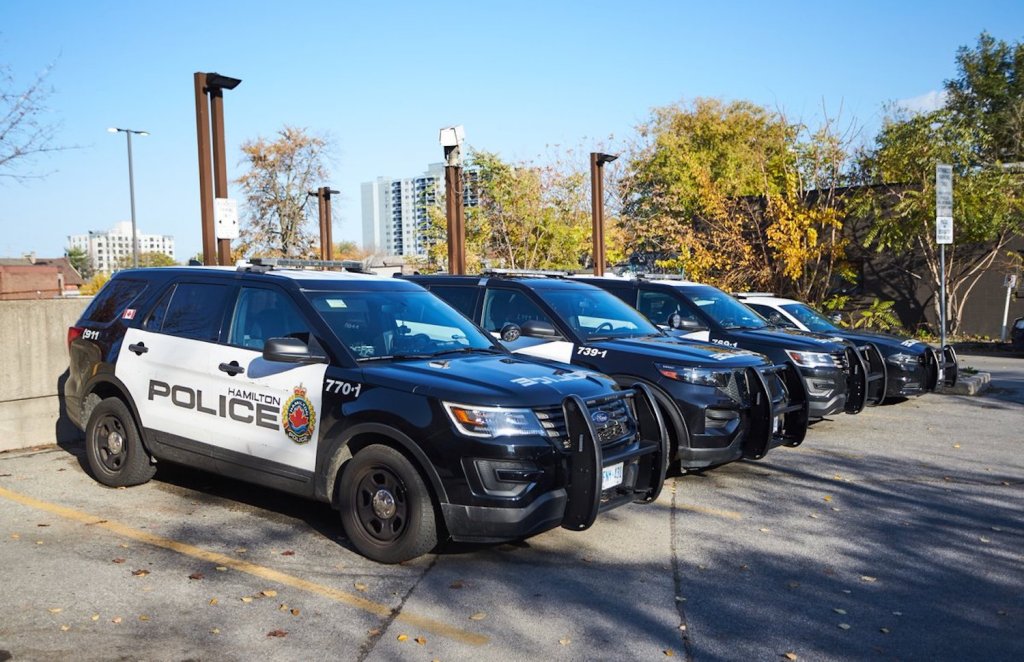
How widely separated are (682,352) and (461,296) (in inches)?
92.2

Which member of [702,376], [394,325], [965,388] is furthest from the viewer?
[965,388]

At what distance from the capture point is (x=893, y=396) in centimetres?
1213

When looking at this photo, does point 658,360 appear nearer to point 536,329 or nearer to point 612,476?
point 536,329

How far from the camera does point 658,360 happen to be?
25.3 ft

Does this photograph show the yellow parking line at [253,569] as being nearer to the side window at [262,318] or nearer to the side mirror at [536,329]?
the side window at [262,318]

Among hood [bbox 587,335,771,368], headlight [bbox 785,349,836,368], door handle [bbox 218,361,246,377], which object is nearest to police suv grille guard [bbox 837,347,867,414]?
headlight [bbox 785,349,836,368]

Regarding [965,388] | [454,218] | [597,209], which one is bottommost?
[965,388]


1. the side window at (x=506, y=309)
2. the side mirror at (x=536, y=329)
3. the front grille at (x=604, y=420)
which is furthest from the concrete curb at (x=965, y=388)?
the front grille at (x=604, y=420)

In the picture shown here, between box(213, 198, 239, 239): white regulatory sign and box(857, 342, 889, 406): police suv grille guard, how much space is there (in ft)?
25.9

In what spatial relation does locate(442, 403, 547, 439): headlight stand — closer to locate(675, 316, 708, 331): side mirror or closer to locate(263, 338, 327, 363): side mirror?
locate(263, 338, 327, 363): side mirror

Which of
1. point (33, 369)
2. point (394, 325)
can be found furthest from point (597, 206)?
point (394, 325)

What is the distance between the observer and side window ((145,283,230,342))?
672 centimetres

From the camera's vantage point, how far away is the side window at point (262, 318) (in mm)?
6309

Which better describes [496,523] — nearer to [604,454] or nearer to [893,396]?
[604,454]
